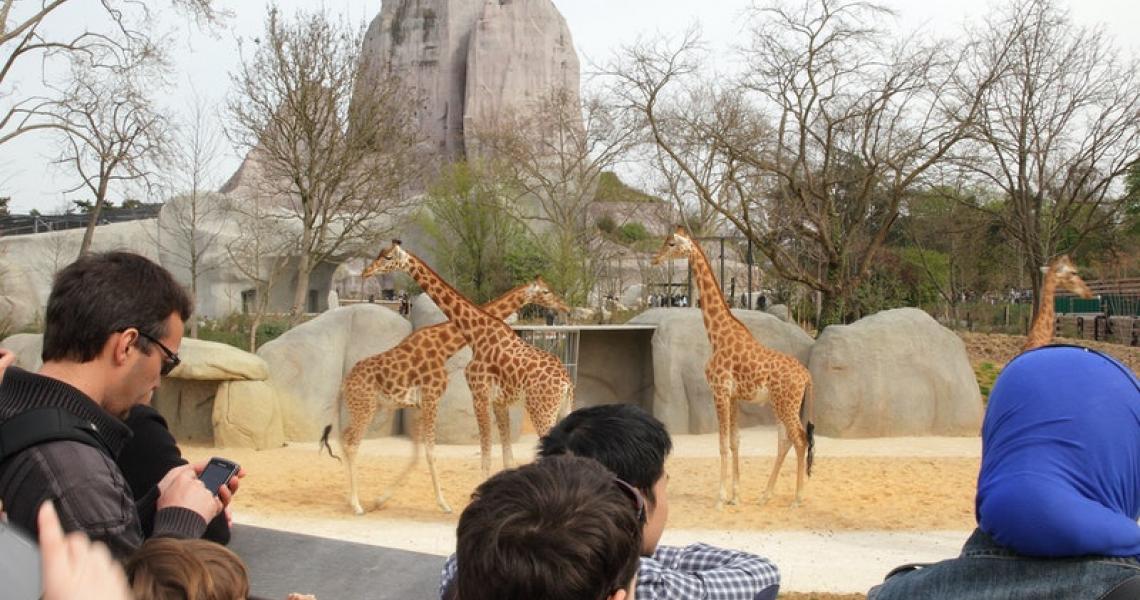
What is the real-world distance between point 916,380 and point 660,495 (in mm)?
10417

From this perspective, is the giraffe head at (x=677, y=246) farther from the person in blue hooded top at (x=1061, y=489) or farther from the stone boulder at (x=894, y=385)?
the person in blue hooded top at (x=1061, y=489)

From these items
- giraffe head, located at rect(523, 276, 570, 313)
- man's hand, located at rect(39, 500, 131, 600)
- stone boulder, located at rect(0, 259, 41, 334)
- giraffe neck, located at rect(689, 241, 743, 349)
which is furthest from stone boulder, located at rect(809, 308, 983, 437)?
stone boulder, located at rect(0, 259, 41, 334)

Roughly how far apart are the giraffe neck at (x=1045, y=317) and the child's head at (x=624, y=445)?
740 cm

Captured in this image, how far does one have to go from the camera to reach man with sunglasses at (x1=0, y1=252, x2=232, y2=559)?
5.90ft

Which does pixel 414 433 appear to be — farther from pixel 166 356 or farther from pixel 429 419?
pixel 166 356

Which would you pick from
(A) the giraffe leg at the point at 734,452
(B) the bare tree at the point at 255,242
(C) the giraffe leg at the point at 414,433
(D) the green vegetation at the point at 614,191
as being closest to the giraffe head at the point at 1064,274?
(A) the giraffe leg at the point at 734,452

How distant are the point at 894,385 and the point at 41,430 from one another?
11147 mm

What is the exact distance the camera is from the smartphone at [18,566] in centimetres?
74

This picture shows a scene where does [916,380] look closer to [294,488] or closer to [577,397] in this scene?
[577,397]

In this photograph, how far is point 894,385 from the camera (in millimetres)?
11922

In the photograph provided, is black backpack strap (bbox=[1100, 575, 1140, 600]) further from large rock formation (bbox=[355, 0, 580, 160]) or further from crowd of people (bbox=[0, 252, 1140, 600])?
large rock formation (bbox=[355, 0, 580, 160])

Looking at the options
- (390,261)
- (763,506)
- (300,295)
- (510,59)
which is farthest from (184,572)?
(510,59)

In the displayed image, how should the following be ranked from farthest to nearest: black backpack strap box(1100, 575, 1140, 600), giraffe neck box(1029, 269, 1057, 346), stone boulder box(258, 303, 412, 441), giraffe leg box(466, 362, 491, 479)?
1. stone boulder box(258, 303, 412, 441)
2. giraffe neck box(1029, 269, 1057, 346)
3. giraffe leg box(466, 362, 491, 479)
4. black backpack strap box(1100, 575, 1140, 600)

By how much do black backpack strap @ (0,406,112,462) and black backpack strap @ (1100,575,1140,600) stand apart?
1.68 m
